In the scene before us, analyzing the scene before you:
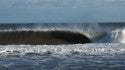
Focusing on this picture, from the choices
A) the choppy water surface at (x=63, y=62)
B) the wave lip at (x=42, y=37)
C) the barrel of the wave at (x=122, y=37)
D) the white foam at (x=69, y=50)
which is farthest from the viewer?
the barrel of the wave at (x=122, y=37)

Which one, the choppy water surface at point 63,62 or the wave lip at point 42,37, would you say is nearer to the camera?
the choppy water surface at point 63,62

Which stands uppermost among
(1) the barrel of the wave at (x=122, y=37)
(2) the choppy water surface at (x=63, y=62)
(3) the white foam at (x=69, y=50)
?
(2) the choppy water surface at (x=63, y=62)

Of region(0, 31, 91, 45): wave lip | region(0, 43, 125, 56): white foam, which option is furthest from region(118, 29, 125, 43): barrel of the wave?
region(0, 43, 125, 56): white foam

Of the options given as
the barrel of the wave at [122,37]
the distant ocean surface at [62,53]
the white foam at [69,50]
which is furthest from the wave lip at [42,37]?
the white foam at [69,50]

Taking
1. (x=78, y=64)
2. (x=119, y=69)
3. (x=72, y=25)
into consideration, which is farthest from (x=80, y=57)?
(x=72, y=25)

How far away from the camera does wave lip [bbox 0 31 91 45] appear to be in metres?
40.3

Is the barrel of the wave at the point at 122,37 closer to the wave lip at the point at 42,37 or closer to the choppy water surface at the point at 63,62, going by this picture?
the wave lip at the point at 42,37

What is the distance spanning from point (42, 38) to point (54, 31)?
130 inches

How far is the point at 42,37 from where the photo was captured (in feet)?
140

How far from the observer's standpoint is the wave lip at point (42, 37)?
132 ft

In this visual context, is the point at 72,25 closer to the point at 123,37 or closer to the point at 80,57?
the point at 123,37

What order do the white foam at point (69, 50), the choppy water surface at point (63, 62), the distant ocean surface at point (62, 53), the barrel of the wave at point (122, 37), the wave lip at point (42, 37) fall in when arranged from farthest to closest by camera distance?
the barrel of the wave at point (122, 37), the wave lip at point (42, 37), the white foam at point (69, 50), the distant ocean surface at point (62, 53), the choppy water surface at point (63, 62)

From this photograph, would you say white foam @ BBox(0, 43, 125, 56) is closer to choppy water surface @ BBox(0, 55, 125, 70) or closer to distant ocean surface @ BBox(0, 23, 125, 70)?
distant ocean surface @ BBox(0, 23, 125, 70)

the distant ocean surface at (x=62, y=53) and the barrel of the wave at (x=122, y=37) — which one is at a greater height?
the distant ocean surface at (x=62, y=53)
